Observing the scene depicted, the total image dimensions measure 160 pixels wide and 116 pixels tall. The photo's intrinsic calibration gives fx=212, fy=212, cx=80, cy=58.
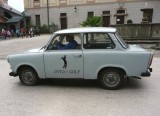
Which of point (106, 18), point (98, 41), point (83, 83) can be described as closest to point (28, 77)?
point (83, 83)

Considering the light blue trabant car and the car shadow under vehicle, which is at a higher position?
the light blue trabant car

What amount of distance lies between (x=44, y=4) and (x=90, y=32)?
33.5 meters

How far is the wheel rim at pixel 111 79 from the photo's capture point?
19.2 ft

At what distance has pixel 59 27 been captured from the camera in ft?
122

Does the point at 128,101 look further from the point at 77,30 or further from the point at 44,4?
the point at 44,4

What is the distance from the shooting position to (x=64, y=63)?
602 centimetres

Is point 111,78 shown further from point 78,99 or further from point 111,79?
point 78,99

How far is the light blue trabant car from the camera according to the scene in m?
5.67

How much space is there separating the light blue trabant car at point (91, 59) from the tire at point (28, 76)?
10cm

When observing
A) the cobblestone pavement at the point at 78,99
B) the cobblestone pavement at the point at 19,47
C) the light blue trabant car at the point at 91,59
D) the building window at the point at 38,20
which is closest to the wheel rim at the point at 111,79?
the light blue trabant car at the point at 91,59

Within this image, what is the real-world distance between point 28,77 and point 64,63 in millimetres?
1320

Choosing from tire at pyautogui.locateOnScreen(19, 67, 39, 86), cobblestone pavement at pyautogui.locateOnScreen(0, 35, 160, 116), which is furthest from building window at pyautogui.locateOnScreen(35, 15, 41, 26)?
tire at pyautogui.locateOnScreen(19, 67, 39, 86)

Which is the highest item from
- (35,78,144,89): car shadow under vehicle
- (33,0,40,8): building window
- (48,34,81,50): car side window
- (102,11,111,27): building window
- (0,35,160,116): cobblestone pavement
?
(33,0,40,8): building window

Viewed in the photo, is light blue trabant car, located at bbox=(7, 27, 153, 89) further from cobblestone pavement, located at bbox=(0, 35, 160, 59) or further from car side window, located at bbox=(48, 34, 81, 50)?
cobblestone pavement, located at bbox=(0, 35, 160, 59)
